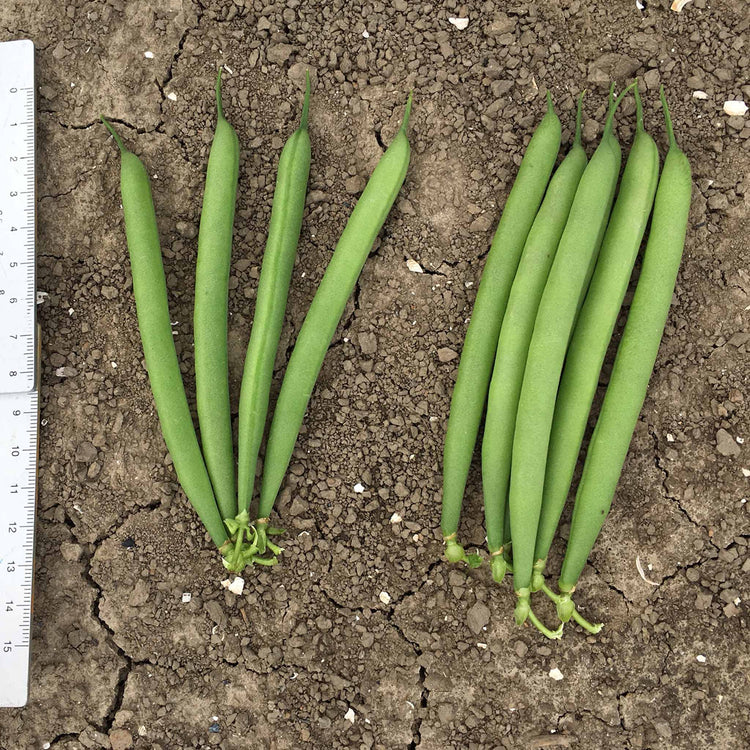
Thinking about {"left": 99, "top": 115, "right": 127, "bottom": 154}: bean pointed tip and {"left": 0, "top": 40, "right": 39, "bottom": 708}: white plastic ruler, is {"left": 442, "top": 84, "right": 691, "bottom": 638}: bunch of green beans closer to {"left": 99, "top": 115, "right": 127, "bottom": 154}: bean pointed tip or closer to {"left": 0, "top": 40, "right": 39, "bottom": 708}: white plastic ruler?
{"left": 99, "top": 115, "right": 127, "bottom": 154}: bean pointed tip

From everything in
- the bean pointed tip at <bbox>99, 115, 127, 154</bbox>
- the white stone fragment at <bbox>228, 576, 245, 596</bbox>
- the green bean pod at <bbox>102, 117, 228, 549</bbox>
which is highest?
the bean pointed tip at <bbox>99, 115, 127, 154</bbox>

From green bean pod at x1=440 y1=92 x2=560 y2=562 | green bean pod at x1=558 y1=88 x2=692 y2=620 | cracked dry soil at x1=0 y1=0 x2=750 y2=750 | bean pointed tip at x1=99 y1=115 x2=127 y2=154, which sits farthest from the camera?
bean pointed tip at x1=99 y1=115 x2=127 y2=154

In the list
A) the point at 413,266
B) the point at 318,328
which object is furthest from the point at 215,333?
the point at 413,266

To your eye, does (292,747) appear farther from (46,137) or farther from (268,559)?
(46,137)

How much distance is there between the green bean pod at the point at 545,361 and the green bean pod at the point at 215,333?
1.31 metres

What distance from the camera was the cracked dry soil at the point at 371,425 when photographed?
327 cm

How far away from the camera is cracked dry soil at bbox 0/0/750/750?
10.7ft

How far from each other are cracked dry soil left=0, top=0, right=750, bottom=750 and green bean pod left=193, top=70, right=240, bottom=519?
23 centimetres

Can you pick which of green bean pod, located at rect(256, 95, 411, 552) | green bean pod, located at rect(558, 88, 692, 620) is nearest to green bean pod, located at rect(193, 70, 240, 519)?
green bean pod, located at rect(256, 95, 411, 552)

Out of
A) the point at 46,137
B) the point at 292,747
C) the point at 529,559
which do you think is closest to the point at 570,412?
the point at 529,559

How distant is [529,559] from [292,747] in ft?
4.77

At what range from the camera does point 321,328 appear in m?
3.23

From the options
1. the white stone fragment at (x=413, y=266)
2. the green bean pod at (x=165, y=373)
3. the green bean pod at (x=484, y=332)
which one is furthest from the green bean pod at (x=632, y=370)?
the green bean pod at (x=165, y=373)

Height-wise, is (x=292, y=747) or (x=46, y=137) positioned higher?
(x=46, y=137)
